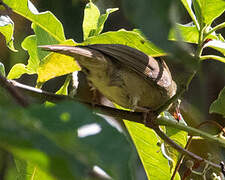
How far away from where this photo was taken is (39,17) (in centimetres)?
242

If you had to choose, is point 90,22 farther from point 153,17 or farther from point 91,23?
point 153,17

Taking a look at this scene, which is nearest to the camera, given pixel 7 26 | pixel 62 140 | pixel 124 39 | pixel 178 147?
pixel 62 140

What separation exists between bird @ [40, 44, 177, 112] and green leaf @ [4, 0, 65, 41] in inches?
7.0

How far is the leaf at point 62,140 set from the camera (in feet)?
2.21

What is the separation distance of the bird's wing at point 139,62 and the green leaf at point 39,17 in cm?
21

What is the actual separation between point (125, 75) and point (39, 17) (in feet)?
2.40

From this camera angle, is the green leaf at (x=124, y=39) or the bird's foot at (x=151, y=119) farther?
the green leaf at (x=124, y=39)

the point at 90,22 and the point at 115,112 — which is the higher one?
the point at 90,22

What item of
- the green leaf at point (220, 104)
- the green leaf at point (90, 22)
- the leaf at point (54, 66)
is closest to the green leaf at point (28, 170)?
the leaf at point (54, 66)

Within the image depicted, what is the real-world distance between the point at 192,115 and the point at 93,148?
3.38 metres

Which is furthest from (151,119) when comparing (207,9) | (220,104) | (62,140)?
(62,140)

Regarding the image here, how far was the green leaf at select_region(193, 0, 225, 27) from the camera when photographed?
2.07 metres

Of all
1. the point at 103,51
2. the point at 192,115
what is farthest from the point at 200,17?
the point at 192,115

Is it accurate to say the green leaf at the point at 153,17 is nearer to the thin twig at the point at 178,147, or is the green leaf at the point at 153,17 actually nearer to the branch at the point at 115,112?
the branch at the point at 115,112
